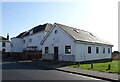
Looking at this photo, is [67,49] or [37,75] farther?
[67,49]

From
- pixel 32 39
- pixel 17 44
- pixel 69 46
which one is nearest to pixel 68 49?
pixel 69 46


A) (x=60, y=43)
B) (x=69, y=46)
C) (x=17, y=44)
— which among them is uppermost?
(x=17, y=44)

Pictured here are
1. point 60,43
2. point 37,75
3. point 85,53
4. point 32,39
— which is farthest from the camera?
point 32,39

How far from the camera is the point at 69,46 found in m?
21.7

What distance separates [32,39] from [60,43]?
20184mm

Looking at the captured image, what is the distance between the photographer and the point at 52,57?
24250mm

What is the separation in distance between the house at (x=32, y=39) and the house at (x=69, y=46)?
11.5m

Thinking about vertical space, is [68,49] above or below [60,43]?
below

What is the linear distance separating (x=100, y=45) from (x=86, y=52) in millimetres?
5341

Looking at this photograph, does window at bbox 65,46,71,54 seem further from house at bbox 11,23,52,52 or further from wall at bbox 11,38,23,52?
wall at bbox 11,38,23,52

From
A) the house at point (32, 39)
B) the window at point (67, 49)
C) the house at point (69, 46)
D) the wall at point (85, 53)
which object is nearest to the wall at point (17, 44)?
the house at point (32, 39)

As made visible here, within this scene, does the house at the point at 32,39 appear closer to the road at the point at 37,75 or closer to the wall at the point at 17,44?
the wall at the point at 17,44

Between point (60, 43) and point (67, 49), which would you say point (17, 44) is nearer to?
point (60, 43)

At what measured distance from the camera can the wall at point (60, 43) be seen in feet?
69.9
